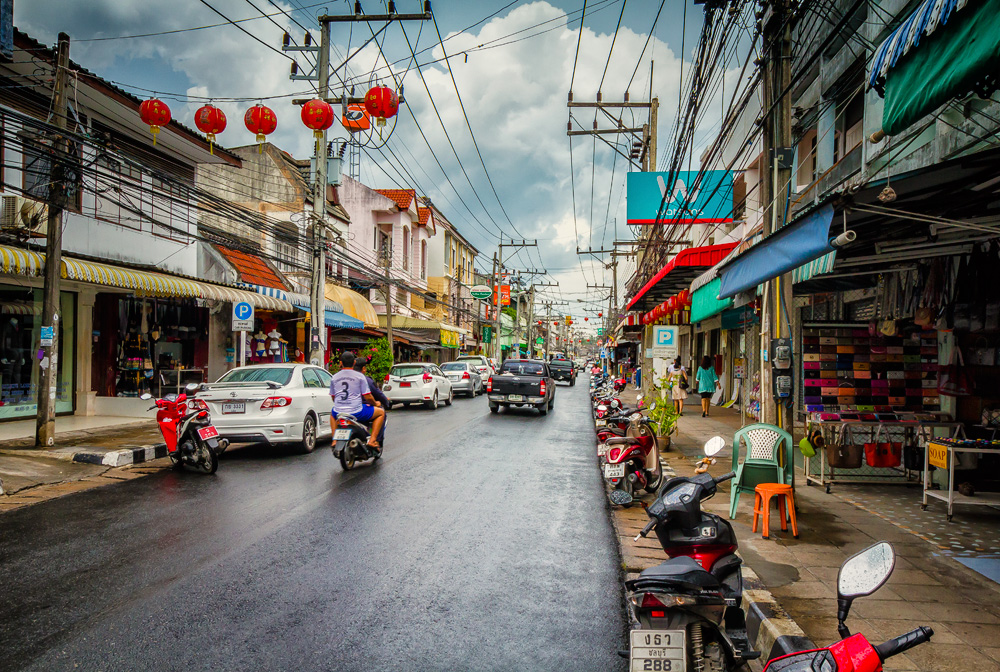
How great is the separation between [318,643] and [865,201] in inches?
209

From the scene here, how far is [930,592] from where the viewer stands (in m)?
4.83

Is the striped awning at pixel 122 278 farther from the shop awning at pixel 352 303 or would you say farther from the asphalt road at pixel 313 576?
the shop awning at pixel 352 303

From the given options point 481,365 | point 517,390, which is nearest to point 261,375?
point 517,390

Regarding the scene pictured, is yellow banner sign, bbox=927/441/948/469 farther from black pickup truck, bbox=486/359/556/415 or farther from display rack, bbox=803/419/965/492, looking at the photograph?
black pickup truck, bbox=486/359/556/415

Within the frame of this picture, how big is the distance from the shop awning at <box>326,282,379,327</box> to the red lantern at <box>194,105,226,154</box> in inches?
455

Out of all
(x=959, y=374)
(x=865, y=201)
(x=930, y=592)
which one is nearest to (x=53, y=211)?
(x=865, y=201)

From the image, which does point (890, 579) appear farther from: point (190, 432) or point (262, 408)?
point (262, 408)

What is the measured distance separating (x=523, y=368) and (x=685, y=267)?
7.60 metres

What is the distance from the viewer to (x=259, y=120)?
12.2 m

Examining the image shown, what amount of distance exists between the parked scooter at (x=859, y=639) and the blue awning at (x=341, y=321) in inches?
800

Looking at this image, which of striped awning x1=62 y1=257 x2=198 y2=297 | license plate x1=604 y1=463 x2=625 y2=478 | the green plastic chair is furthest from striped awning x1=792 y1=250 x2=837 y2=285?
striped awning x1=62 y1=257 x2=198 y2=297

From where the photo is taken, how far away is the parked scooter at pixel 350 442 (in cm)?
971

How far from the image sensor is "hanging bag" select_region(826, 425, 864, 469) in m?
8.50

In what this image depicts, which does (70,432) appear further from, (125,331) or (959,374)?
(959,374)
